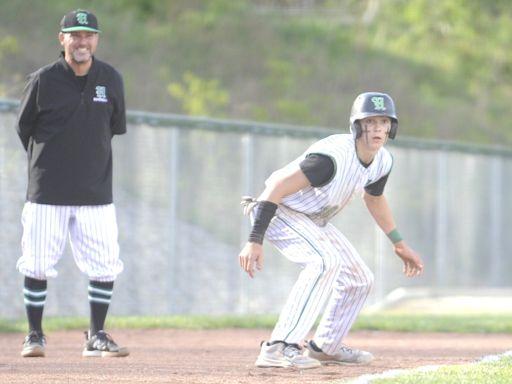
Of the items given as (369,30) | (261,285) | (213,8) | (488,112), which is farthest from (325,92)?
(261,285)

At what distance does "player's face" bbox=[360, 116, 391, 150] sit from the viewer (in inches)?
317

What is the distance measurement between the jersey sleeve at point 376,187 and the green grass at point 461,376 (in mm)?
1287

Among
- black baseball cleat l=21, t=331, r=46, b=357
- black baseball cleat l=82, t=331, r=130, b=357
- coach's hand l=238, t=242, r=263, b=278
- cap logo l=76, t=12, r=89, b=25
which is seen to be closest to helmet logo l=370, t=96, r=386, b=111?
coach's hand l=238, t=242, r=263, b=278

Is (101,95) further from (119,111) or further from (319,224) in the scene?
(319,224)

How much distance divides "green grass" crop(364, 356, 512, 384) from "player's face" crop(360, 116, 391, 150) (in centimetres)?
139

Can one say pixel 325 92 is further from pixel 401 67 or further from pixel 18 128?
pixel 18 128

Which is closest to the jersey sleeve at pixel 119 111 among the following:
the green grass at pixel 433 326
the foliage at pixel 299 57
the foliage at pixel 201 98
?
the green grass at pixel 433 326

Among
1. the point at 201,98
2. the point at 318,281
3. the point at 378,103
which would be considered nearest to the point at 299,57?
the point at 201,98

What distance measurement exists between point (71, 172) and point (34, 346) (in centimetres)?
114

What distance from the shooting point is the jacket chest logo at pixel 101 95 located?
28.8 feet

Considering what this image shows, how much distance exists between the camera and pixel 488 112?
131ft

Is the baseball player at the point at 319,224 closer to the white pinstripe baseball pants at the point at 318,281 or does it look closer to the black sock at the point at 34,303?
the white pinstripe baseball pants at the point at 318,281

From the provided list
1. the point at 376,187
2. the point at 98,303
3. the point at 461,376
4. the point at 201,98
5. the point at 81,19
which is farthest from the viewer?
the point at 201,98

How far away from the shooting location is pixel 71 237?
8.91 meters
